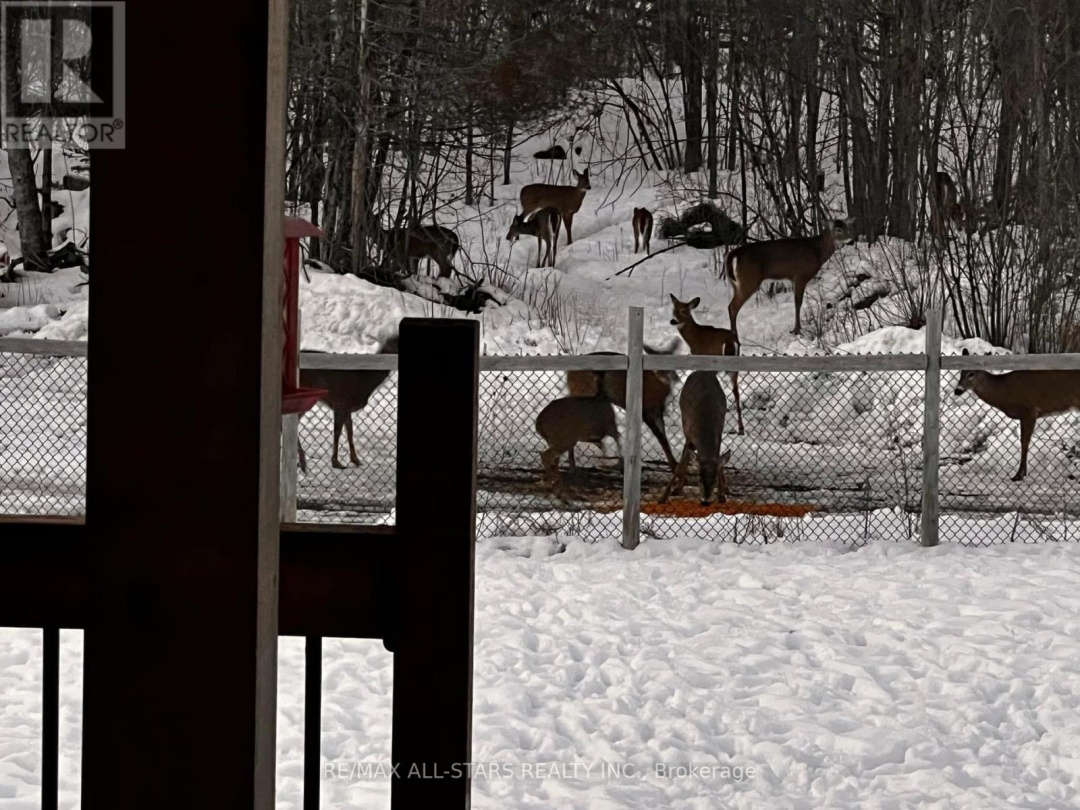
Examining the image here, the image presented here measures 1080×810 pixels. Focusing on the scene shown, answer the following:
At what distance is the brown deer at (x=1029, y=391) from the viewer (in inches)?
385

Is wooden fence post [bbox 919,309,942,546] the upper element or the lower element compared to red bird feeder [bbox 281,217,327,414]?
lower

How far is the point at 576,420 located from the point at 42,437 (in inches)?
199

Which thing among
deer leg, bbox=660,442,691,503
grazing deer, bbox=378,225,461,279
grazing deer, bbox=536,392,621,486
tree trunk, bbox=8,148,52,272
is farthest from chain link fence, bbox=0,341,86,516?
grazing deer, bbox=378,225,461,279

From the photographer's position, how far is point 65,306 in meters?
14.7

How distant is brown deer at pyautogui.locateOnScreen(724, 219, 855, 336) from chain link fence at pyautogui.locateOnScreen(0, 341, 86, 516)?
7005 millimetres

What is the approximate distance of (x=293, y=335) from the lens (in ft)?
6.75

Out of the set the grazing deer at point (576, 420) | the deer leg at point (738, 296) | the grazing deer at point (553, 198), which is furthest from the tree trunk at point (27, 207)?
the grazing deer at point (576, 420)

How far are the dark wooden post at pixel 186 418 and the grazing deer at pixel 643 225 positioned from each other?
54.6 ft

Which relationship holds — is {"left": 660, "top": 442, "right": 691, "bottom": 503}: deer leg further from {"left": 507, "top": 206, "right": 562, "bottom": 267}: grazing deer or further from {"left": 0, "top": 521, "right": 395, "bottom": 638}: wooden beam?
{"left": 0, "top": 521, "right": 395, "bottom": 638}: wooden beam

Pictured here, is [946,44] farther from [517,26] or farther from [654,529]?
[654,529]

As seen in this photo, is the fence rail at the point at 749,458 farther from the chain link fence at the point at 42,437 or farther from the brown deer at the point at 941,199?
the brown deer at the point at 941,199

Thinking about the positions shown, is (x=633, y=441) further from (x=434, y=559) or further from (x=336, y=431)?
(x=434, y=559)

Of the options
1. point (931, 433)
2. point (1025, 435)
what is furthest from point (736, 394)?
point (931, 433)

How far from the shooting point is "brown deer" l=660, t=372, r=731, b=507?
920 cm
